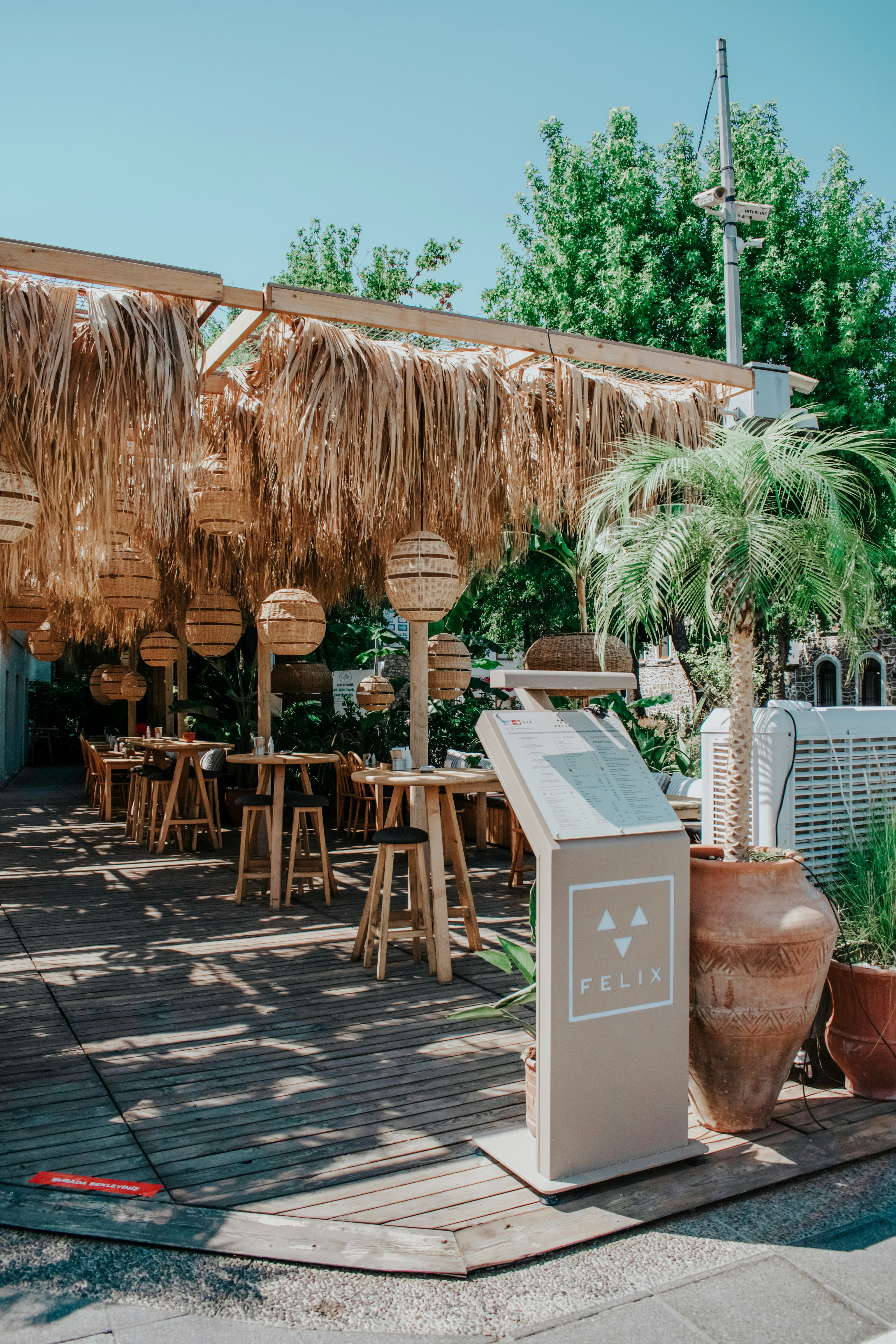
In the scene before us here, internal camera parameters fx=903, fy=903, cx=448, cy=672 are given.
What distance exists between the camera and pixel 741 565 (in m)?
2.78

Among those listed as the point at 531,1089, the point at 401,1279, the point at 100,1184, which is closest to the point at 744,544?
the point at 531,1089

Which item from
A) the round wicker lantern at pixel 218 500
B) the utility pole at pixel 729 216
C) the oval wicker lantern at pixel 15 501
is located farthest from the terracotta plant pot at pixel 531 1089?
the utility pole at pixel 729 216

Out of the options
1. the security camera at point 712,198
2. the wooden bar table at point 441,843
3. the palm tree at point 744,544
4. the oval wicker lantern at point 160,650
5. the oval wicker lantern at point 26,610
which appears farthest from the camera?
the oval wicker lantern at point 160,650

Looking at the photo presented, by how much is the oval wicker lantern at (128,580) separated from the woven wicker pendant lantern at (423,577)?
3.05 m

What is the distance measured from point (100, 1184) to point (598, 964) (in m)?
1.43

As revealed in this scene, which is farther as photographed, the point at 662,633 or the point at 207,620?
the point at 207,620

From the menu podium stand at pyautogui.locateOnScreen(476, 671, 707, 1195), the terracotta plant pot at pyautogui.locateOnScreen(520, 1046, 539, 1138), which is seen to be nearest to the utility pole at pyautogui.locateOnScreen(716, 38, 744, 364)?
the menu podium stand at pyautogui.locateOnScreen(476, 671, 707, 1195)

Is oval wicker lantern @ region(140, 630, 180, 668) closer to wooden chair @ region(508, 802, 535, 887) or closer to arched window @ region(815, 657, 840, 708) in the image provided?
wooden chair @ region(508, 802, 535, 887)

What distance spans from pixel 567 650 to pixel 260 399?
2.23 m

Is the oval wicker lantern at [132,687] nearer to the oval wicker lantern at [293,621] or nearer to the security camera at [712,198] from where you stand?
the oval wicker lantern at [293,621]

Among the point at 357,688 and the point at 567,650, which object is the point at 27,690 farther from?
the point at 567,650

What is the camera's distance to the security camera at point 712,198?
29.9 feet

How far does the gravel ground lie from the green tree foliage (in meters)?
9.73

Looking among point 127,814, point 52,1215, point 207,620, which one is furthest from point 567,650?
point 127,814
